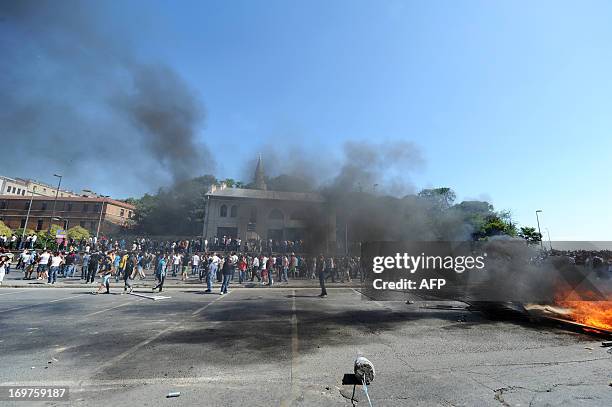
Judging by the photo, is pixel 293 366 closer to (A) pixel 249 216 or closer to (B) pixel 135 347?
(B) pixel 135 347

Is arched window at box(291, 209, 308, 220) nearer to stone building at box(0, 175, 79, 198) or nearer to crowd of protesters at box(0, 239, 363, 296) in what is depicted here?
crowd of protesters at box(0, 239, 363, 296)

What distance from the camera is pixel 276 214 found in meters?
40.0

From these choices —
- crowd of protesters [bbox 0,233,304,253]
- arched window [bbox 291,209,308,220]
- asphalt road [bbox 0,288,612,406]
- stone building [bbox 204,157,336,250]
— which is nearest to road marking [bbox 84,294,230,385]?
asphalt road [bbox 0,288,612,406]

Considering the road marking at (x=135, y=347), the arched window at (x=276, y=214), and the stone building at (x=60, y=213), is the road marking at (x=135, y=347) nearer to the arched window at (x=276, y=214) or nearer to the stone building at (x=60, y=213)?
the arched window at (x=276, y=214)

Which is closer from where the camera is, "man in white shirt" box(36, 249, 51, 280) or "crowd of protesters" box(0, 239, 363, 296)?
"crowd of protesters" box(0, 239, 363, 296)

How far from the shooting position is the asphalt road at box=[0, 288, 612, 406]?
378 cm

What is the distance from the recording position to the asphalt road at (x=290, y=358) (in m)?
3.78

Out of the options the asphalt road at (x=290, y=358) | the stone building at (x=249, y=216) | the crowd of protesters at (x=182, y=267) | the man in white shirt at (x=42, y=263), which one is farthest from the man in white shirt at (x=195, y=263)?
the stone building at (x=249, y=216)

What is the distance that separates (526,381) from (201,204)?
46915mm

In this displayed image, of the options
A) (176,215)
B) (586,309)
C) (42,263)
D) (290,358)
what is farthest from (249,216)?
(290,358)

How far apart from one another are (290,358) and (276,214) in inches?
1383

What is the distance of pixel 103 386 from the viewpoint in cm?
393

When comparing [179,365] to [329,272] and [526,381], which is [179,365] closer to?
[526,381]

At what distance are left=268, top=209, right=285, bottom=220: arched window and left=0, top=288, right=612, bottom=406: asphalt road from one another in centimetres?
3070
